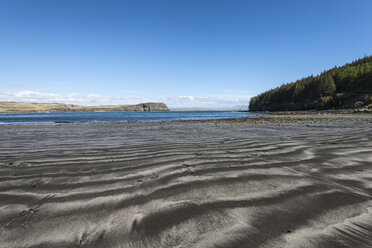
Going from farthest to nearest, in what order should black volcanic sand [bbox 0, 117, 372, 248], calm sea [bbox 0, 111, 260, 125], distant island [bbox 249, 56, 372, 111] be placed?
distant island [bbox 249, 56, 372, 111] → calm sea [bbox 0, 111, 260, 125] → black volcanic sand [bbox 0, 117, 372, 248]

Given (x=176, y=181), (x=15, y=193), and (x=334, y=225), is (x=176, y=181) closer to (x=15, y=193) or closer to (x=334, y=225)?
(x=334, y=225)

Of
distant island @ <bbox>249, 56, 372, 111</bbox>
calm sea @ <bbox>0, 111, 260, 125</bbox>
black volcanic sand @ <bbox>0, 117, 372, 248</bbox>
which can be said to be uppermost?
distant island @ <bbox>249, 56, 372, 111</bbox>

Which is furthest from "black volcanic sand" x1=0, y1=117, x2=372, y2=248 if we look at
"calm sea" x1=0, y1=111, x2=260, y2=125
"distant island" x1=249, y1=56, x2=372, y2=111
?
"distant island" x1=249, y1=56, x2=372, y2=111

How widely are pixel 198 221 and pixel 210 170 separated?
183 cm

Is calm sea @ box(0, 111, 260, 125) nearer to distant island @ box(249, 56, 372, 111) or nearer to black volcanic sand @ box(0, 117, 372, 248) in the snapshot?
black volcanic sand @ box(0, 117, 372, 248)

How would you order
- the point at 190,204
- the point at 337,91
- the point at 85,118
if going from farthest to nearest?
the point at 337,91 → the point at 85,118 → the point at 190,204

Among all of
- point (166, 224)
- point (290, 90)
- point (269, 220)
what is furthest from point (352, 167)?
point (290, 90)

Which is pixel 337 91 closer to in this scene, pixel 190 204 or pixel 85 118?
pixel 85 118

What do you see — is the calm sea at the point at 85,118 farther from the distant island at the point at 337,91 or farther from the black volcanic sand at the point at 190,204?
the distant island at the point at 337,91

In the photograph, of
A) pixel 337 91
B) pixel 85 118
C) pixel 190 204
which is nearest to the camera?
pixel 190 204

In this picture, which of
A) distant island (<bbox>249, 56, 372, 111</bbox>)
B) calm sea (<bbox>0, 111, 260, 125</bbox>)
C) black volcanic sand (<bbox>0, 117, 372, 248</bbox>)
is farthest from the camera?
distant island (<bbox>249, 56, 372, 111</bbox>)

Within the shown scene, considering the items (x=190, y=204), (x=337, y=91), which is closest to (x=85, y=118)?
(x=190, y=204)

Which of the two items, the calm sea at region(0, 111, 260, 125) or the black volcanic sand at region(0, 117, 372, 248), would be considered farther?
the calm sea at region(0, 111, 260, 125)

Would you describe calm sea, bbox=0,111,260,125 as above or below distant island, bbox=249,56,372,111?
below
